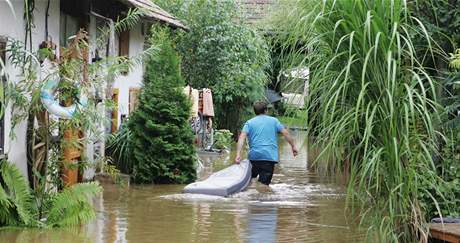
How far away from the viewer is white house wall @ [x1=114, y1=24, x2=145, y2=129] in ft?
62.9

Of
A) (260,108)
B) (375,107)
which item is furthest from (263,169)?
(375,107)

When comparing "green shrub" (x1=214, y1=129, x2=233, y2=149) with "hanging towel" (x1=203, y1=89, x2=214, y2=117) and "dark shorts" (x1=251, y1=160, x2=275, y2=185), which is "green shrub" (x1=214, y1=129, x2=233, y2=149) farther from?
"dark shorts" (x1=251, y1=160, x2=275, y2=185)

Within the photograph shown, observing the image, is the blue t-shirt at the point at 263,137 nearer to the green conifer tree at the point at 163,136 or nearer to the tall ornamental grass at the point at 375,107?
the green conifer tree at the point at 163,136

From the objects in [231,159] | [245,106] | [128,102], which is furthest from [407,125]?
[245,106]

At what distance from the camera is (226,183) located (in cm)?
1430

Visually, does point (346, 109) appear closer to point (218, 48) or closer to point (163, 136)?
point (163, 136)

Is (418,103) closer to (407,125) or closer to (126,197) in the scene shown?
(407,125)

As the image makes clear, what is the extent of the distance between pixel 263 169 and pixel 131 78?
6.63m

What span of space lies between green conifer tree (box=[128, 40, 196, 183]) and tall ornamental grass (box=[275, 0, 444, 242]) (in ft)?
27.4

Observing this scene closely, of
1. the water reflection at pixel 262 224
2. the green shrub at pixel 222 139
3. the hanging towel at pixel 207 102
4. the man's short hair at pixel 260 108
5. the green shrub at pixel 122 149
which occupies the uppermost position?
the hanging towel at pixel 207 102

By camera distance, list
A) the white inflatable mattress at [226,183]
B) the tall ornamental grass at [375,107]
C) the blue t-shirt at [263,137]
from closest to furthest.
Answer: the tall ornamental grass at [375,107] < the white inflatable mattress at [226,183] < the blue t-shirt at [263,137]

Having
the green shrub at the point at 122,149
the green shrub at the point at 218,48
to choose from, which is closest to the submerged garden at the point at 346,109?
the green shrub at the point at 122,149

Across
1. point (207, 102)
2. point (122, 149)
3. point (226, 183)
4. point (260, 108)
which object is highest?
point (207, 102)

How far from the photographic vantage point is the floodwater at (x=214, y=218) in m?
10.0
